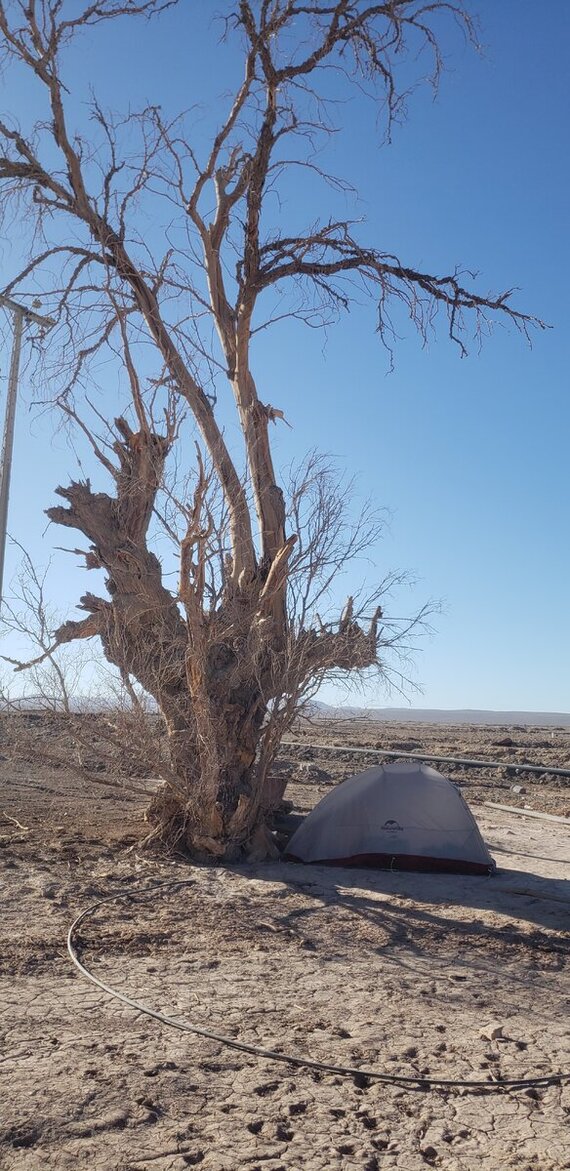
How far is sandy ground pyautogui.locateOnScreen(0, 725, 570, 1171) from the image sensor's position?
4.50m

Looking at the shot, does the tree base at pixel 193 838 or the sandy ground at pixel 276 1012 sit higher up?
the tree base at pixel 193 838

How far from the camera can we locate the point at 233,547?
448 inches

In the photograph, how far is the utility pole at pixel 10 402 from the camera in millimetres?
13414

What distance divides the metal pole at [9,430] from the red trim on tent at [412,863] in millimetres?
6025

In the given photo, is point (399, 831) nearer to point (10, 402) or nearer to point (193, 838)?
point (193, 838)

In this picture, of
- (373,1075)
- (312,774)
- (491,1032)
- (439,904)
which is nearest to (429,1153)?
(373,1075)

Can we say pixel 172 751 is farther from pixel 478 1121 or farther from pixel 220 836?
pixel 478 1121

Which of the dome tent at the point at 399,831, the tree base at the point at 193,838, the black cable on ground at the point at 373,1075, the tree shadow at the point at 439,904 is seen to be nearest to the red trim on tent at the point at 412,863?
the dome tent at the point at 399,831

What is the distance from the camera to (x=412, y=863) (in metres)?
11.1

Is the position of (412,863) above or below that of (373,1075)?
above

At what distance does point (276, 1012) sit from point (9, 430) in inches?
392

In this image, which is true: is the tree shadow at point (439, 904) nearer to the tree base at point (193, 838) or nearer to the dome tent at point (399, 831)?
the dome tent at point (399, 831)

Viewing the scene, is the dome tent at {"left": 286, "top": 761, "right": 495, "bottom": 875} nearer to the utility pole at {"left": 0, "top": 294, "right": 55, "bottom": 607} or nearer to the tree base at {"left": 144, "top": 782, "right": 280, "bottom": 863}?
the tree base at {"left": 144, "top": 782, "right": 280, "bottom": 863}

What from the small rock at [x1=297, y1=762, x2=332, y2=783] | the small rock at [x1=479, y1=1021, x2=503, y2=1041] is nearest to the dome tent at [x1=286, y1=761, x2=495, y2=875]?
the small rock at [x1=479, y1=1021, x2=503, y2=1041]
